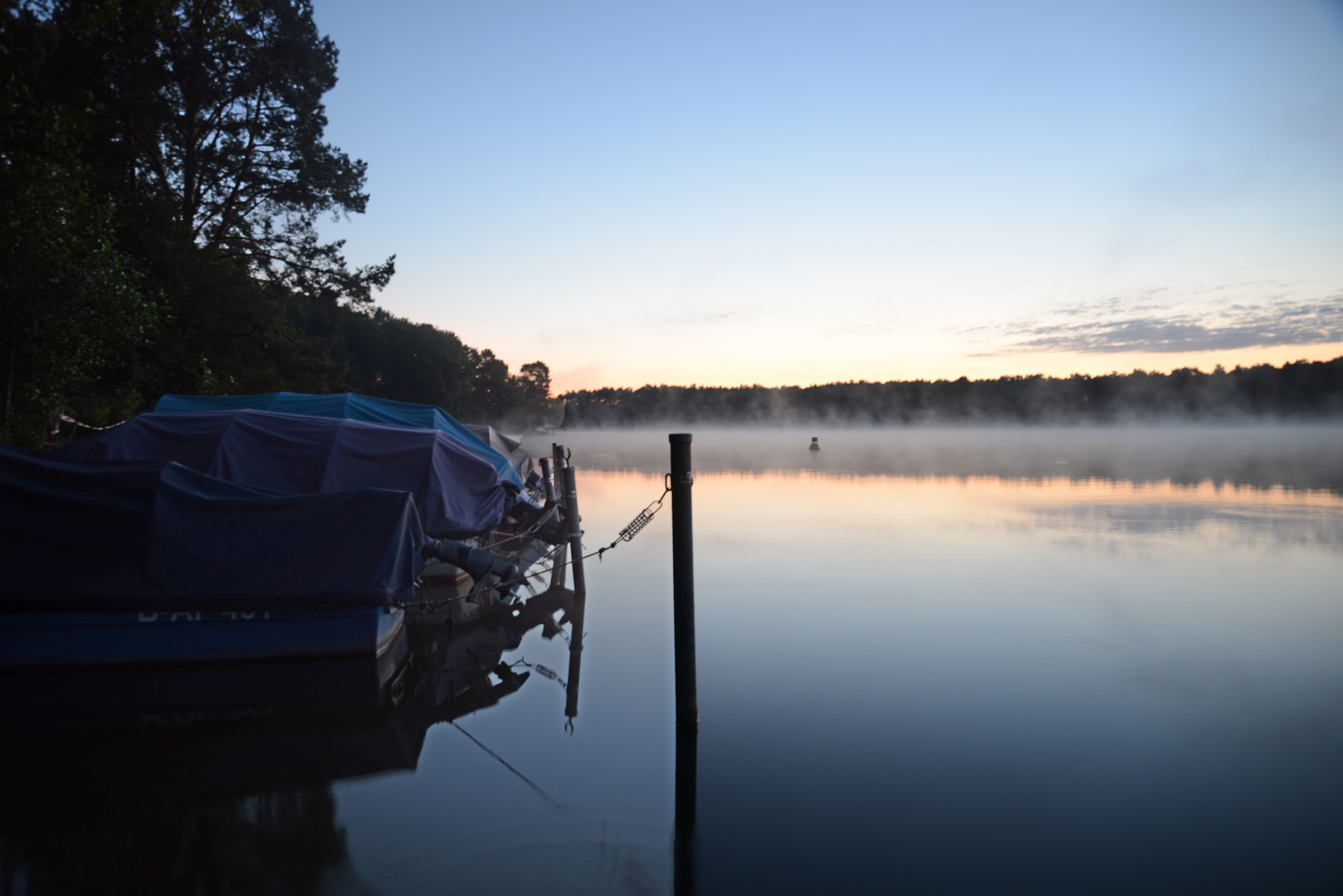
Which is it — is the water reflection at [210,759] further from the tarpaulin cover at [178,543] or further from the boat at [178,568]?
the tarpaulin cover at [178,543]

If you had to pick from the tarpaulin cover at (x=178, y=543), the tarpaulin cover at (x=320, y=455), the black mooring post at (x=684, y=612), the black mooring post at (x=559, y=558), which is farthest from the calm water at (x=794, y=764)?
the tarpaulin cover at (x=320, y=455)

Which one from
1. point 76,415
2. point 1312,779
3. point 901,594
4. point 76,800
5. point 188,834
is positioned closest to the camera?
point 188,834

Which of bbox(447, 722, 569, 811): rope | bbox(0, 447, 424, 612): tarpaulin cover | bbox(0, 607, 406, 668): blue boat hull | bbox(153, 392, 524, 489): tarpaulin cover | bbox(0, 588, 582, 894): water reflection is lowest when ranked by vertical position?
bbox(447, 722, 569, 811): rope

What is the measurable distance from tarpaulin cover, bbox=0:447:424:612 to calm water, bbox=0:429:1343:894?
0.84 m

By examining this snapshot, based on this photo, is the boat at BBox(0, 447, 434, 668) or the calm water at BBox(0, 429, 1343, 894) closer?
the calm water at BBox(0, 429, 1343, 894)

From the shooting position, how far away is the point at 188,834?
4.50 m

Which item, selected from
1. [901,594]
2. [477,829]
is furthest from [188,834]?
[901,594]

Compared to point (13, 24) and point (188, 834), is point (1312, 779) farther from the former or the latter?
point (13, 24)

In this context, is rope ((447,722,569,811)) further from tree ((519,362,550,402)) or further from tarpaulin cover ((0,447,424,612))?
tree ((519,362,550,402))

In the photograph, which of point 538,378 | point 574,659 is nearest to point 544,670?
point 574,659

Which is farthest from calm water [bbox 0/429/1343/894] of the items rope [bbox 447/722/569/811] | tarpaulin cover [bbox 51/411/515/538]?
tarpaulin cover [bbox 51/411/515/538]

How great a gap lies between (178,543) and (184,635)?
2.82ft

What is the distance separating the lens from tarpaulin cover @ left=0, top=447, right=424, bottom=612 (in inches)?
268

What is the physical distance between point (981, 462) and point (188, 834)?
45.4 metres
